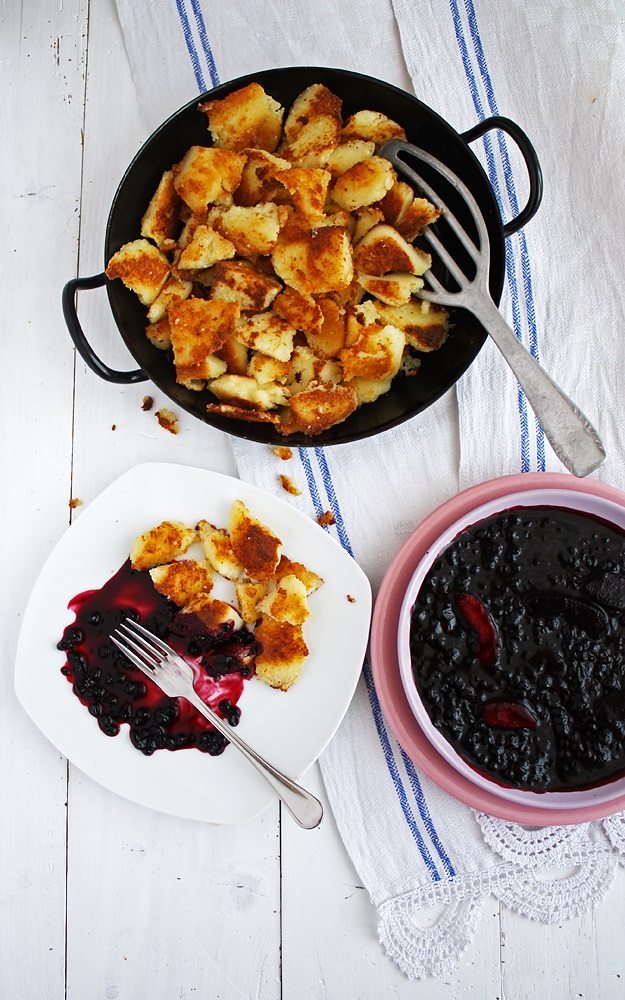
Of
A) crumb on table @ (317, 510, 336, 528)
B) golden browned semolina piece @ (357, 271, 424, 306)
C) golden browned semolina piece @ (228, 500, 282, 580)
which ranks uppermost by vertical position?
golden browned semolina piece @ (357, 271, 424, 306)

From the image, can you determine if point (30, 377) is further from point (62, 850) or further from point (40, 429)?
point (62, 850)

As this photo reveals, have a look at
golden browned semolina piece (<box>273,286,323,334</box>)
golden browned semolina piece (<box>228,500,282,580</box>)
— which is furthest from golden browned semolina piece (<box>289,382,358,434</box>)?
golden browned semolina piece (<box>228,500,282,580</box>)

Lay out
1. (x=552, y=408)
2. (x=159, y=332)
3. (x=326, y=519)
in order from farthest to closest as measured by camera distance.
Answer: (x=326, y=519) → (x=159, y=332) → (x=552, y=408)

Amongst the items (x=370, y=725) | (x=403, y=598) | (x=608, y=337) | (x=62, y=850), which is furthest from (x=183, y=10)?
(x=62, y=850)

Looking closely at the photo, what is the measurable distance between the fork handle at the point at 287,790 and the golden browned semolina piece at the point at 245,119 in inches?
40.6

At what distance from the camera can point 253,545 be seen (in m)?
1.46

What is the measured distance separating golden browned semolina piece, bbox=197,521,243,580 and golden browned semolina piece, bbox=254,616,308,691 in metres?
0.12

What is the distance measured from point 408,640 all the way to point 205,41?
1.23m

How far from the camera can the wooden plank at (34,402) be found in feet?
5.13

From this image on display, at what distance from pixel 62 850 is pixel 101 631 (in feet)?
1.48

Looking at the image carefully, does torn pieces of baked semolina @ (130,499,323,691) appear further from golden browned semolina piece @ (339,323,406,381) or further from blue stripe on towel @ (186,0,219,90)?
blue stripe on towel @ (186,0,219,90)

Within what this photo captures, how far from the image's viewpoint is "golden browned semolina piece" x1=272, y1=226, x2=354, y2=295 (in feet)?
4.34

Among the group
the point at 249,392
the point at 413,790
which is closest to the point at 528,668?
the point at 413,790

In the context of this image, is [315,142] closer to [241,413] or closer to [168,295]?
[168,295]
